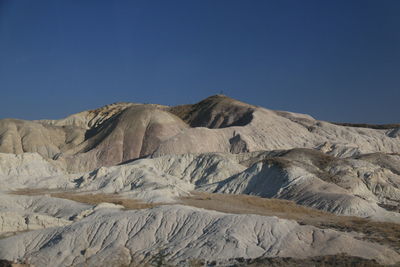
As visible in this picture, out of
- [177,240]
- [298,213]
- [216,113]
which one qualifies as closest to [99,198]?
[298,213]

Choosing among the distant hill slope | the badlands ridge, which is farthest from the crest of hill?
the badlands ridge

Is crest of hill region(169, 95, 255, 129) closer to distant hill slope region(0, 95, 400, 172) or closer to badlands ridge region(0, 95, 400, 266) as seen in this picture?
distant hill slope region(0, 95, 400, 172)

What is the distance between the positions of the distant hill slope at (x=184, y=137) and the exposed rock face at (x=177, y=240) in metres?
57.6

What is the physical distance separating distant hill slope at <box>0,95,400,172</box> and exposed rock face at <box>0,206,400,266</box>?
2268 inches

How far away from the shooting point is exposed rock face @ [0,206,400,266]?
101ft

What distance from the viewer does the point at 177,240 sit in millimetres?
33031

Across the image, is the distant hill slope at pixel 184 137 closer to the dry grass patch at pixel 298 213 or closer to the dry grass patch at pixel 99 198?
the dry grass patch at pixel 99 198

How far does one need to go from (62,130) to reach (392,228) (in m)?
95.4

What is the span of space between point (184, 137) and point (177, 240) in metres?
64.2

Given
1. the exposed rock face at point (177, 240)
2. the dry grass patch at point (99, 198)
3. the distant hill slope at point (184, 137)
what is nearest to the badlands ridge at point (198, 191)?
the exposed rock face at point (177, 240)

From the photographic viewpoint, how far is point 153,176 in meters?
69.1

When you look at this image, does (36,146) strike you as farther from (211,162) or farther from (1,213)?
(1,213)

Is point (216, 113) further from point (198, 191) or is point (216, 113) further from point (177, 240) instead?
point (177, 240)

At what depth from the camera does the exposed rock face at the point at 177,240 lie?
101 feet
